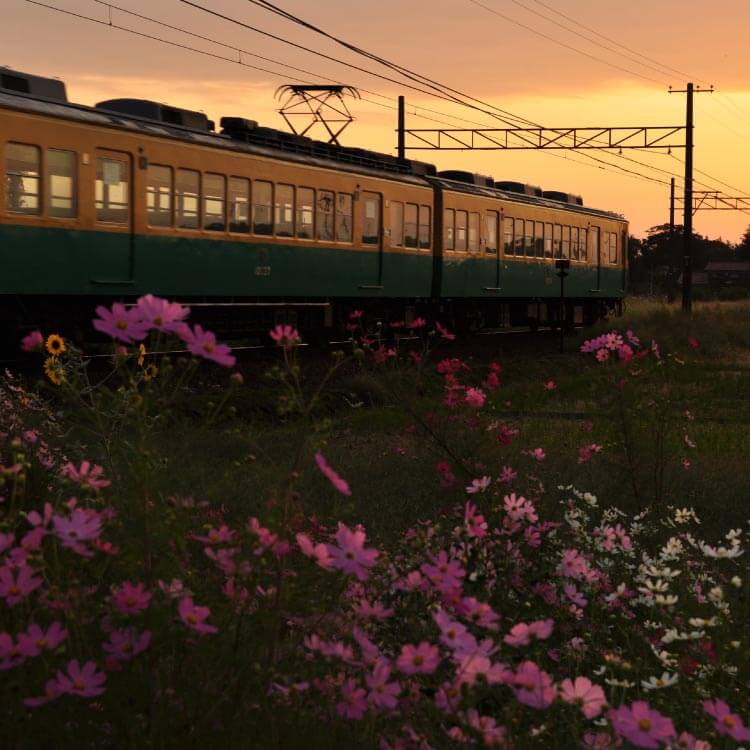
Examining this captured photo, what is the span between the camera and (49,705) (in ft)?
8.24

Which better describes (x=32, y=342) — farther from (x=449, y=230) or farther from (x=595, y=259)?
(x=595, y=259)

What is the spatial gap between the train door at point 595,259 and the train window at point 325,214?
48.4 ft

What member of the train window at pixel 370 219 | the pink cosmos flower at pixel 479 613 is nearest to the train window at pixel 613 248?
the train window at pixel 370 219

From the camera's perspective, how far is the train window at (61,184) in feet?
44.4

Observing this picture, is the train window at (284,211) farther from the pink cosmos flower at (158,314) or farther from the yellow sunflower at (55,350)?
the pink cosmos flower at (158,314)

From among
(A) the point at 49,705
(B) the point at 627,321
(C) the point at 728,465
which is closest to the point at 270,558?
(A) the point at 49,705

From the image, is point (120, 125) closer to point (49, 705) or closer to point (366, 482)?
point (366, 482)

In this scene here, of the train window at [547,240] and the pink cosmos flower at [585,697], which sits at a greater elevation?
the train window at [547,240]

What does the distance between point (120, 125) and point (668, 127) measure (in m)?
23.0

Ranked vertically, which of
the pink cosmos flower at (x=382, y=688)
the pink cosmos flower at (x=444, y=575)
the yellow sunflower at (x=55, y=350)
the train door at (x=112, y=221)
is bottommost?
the pink cosmos flower at (x=382, y=688)

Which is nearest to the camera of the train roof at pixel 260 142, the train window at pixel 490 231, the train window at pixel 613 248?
the train roof at pixel 260 142

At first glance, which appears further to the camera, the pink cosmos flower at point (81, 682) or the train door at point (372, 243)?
the train door at point (372, 243)

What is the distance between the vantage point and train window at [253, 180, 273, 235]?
1739 centimetres

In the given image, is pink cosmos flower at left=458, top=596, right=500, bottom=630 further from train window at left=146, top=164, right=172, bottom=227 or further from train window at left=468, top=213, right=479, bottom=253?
train window at left=468, top=213, right=479, bottom=253
